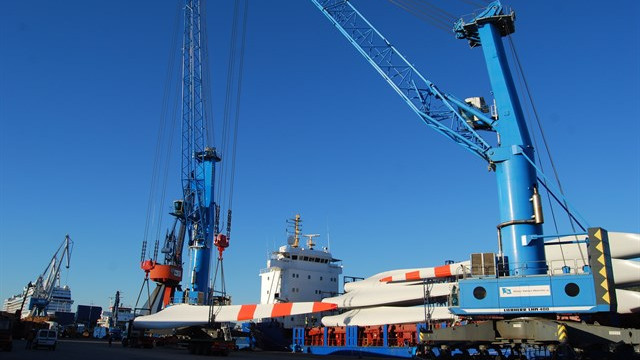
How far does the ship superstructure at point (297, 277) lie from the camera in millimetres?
47031

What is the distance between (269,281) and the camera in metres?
48.2

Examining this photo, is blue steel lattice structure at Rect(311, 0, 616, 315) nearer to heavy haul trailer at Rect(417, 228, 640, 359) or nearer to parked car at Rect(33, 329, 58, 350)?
heavy haul trailer at Rect(417, 228, 640, 359)

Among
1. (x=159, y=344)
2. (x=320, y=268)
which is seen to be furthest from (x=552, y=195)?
(x=159, y=344)

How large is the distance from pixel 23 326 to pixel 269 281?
31303mm

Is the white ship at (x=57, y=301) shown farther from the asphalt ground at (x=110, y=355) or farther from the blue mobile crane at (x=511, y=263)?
the blue mobile crane at (x=511, y=263)

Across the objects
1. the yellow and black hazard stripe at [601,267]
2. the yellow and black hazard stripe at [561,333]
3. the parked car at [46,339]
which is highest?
the yellow and black hazard stripe at [601,267]

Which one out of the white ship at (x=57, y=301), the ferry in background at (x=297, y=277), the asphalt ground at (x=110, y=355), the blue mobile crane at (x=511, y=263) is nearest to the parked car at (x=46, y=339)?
the asphalt ground at (x=110, y=355)

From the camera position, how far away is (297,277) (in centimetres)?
4816

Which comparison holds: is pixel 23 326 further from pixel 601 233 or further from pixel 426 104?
pixel 601 233

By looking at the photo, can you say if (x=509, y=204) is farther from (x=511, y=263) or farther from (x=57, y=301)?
(x=57, y=301)

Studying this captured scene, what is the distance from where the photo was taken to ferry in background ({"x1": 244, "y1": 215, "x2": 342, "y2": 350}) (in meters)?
46.4

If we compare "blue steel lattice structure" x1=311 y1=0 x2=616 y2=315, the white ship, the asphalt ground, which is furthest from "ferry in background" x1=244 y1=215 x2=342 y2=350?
the white ship

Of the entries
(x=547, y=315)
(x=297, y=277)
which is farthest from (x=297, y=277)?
(x=547, y=315)

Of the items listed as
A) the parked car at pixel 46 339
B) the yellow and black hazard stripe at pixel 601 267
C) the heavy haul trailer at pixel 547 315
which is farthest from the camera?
the parked car at pixel 46 339
